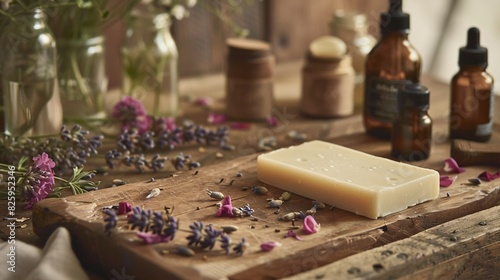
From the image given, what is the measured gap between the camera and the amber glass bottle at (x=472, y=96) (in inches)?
70.6

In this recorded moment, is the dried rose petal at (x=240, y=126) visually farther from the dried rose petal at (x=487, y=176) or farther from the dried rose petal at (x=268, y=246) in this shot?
the dried rose petal at (x=268, y=246)

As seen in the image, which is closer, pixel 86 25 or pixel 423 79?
pixel 86 25

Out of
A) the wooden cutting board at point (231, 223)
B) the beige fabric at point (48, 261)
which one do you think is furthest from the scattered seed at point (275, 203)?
the beige fabric at point (48, 261)

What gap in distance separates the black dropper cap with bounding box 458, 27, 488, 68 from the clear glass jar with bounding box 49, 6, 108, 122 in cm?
74

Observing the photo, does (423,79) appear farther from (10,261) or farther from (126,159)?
(10,261)

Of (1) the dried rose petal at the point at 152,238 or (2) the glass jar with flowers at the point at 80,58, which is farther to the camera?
(2) the glass jar with flowers at the point at 80,58

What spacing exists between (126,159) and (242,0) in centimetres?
87

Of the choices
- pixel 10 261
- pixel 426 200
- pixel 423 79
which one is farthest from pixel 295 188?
pixel 423 79

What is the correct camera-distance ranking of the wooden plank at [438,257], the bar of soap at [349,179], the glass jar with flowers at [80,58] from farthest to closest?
the glass jar with flowers at [80,58]
the bar of soap at [349,179]
the wooden plank at [438,257]

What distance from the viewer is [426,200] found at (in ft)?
5.04

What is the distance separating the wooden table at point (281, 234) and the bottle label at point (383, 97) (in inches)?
6.3

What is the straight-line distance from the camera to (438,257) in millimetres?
1312

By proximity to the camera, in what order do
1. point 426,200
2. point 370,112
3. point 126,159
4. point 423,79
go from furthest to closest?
point 423,79 < point 370,112 < point 126,159 < point 426,200

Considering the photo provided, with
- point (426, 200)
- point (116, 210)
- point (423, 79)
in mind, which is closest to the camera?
point (116, 210)
